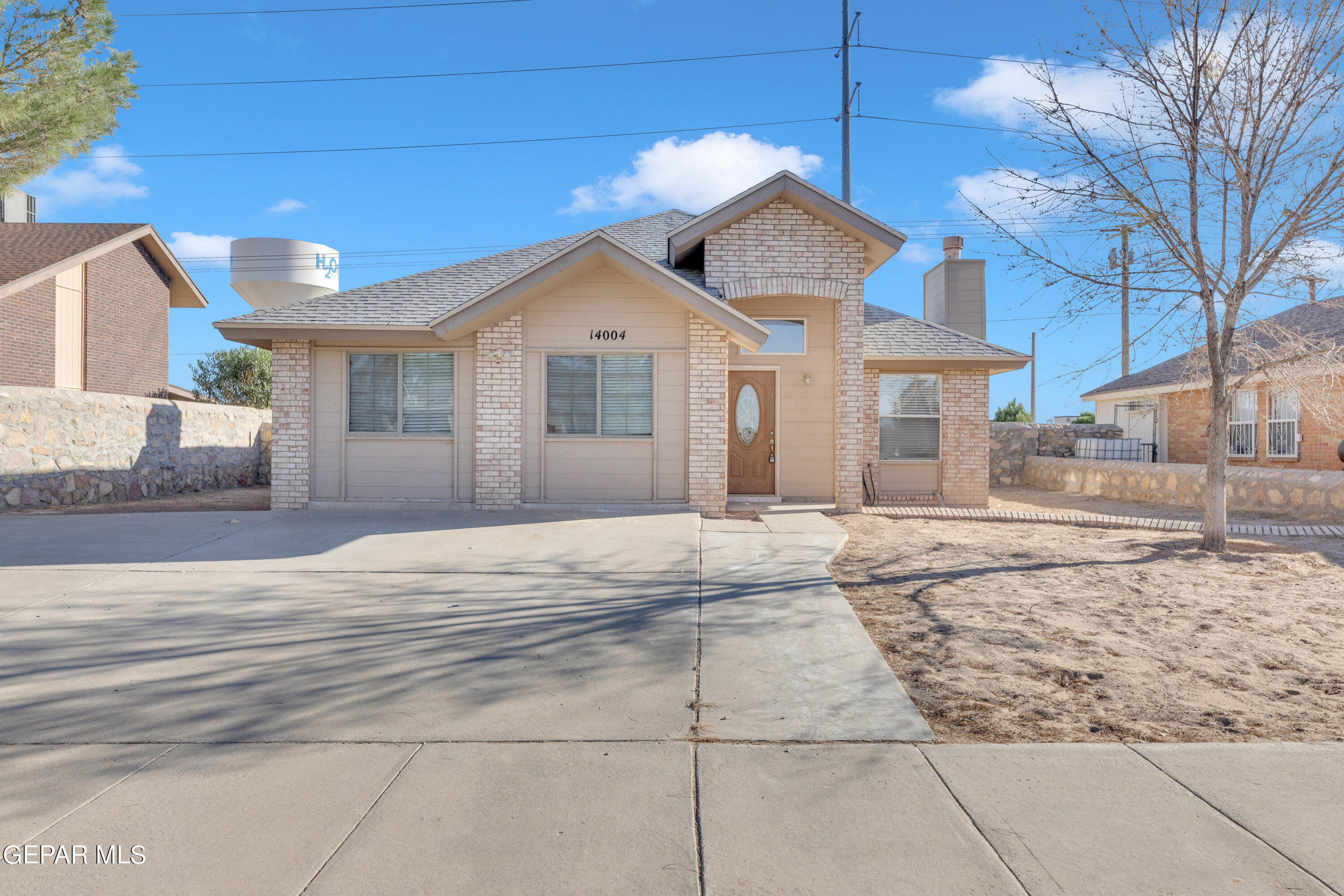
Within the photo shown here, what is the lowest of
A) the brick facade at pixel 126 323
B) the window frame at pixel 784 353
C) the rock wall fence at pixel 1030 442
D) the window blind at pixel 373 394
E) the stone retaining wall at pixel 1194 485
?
the stone retaining wall at pixel 1194 485

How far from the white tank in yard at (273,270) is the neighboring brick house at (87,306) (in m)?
2.91

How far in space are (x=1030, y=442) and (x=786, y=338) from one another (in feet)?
37.4

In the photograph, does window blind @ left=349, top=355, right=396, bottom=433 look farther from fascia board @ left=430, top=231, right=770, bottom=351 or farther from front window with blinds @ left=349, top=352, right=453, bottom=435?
fascia board @ left=430, top=231, right=770, bottom=351

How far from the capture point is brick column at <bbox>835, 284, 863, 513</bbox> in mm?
12562

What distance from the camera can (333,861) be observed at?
2646 mm

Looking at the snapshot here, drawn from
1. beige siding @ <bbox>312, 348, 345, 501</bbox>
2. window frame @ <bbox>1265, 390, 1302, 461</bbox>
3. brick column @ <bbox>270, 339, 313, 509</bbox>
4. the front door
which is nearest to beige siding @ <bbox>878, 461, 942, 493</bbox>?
the front door

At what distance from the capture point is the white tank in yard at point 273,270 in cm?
2809

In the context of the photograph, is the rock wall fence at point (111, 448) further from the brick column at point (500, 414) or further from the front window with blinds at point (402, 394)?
the brick column at point (500, 414)

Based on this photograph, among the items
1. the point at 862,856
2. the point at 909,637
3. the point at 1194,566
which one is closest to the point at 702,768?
the point at 862,856

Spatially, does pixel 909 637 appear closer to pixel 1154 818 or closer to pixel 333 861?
pixel 1154 818

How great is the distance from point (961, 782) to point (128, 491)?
674 inches

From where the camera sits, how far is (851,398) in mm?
12586

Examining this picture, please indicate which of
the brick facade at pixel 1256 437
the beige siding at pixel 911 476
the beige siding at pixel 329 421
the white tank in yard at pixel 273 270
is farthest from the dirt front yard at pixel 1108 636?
the white tank in yard at pixel 273 270

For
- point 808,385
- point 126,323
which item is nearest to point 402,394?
point 808,385
